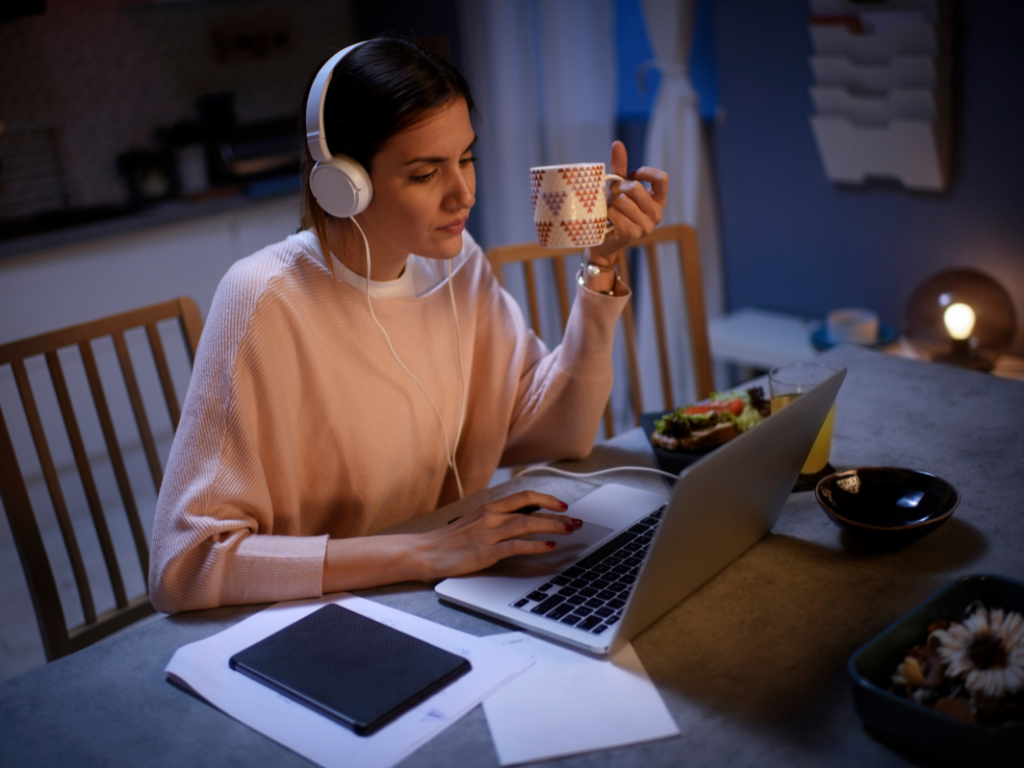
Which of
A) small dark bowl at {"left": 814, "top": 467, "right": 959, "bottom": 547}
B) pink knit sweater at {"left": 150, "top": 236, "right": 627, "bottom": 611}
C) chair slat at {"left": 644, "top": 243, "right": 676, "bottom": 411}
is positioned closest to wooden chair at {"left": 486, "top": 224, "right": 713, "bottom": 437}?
chair slat at {"left": 644, "top": 243, "right": 676, "bottom": 411}

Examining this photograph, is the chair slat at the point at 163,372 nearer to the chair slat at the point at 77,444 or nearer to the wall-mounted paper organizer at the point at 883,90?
the chair slat at the point at 77,444

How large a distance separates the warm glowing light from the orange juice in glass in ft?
4.04

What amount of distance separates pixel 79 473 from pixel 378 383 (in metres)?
→ 0.47

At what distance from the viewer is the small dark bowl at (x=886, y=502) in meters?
0.95

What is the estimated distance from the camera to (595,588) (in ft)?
3.04

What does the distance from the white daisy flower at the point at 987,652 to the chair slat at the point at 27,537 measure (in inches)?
41.7

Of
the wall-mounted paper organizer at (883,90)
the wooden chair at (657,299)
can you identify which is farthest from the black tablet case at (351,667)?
the wall-mounted paper organizer at (883,90)

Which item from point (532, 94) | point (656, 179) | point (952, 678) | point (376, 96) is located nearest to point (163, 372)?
point (376, 96)

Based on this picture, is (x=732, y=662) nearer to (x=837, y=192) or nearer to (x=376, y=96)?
(x=376, y=96)

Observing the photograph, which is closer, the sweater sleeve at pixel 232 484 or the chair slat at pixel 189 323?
the sweater sleeve at pixel 232 484

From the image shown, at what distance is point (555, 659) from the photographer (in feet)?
2.71

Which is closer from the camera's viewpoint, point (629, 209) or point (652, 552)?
point (652, 552)

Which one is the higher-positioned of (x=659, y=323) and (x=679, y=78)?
(x=679, y=78)

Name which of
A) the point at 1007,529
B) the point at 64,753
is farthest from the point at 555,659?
the point at 1007,529
